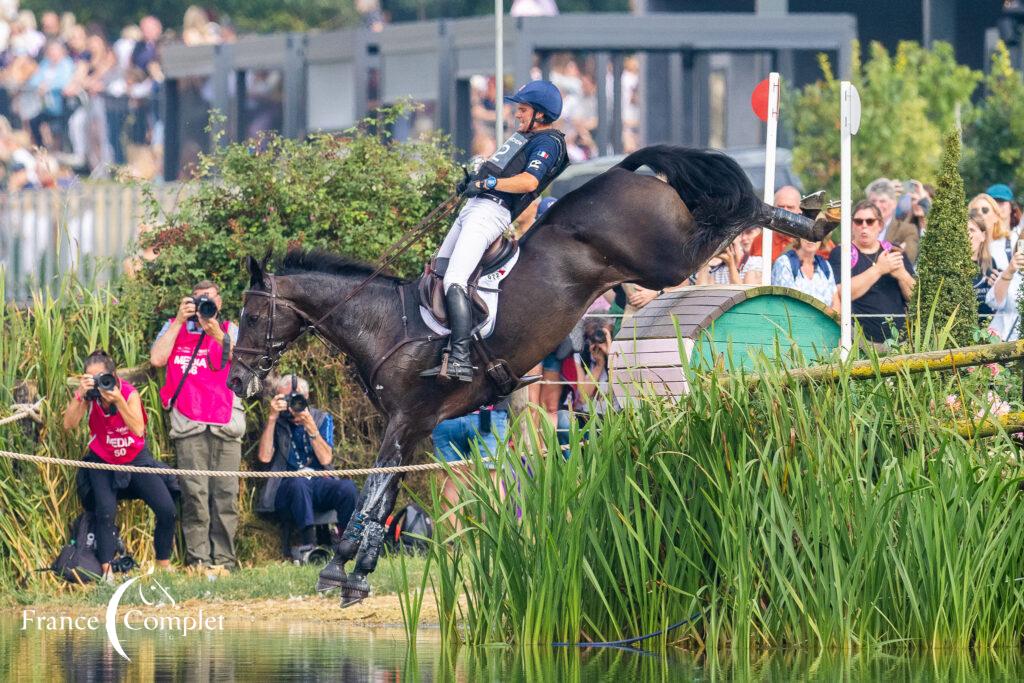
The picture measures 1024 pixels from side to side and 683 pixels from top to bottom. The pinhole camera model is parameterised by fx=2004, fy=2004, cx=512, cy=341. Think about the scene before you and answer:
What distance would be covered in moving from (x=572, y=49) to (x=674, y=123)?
268cm

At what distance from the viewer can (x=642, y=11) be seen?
29.6 m

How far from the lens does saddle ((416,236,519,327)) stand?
11.9 metres

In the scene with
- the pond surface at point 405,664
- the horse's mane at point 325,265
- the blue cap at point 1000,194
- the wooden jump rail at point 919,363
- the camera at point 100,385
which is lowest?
the pond surface at point 405,664

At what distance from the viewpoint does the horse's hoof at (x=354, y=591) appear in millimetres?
11328

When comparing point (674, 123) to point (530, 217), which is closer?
point (530, 217)

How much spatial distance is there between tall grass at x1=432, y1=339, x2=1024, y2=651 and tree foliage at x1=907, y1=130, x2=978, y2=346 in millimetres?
2873

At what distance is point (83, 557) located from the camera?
41.8ft

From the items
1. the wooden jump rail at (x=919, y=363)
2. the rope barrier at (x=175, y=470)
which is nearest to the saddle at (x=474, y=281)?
the rope barrier at (x=175, y=470)

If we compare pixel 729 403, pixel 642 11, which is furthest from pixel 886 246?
pixel 642 11

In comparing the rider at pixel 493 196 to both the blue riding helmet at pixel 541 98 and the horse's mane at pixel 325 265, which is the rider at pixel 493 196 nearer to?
the blue riding helmet at pixel 541 98

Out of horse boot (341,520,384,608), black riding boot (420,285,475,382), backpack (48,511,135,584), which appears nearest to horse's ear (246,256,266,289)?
black riding boot (420,285,475,382)

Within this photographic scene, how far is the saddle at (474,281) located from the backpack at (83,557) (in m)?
2.69

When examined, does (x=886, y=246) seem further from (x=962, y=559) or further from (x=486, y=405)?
(x=962, y=559)

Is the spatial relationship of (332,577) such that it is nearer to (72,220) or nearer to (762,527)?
(762,527)
